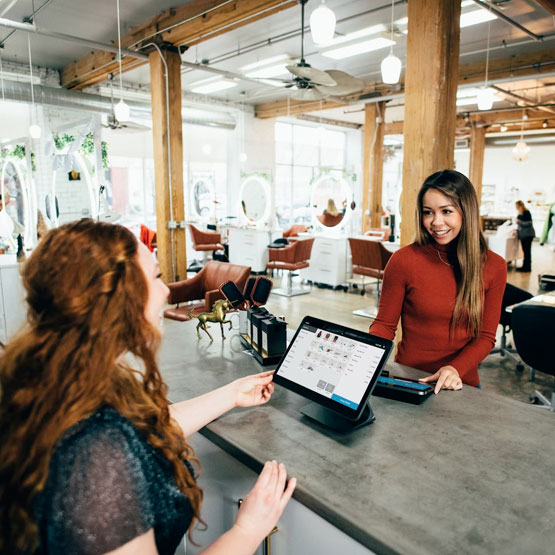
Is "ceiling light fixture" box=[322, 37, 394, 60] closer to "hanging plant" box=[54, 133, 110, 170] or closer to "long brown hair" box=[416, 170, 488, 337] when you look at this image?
"hanging plant" box=[54, 133, 110, 170]

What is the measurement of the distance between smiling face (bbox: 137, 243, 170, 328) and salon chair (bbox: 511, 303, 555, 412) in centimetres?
274

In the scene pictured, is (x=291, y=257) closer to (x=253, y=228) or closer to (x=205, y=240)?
(x=253, y=228)

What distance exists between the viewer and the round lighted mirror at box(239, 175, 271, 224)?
10195mm

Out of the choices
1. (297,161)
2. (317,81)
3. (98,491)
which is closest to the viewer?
(98,491)

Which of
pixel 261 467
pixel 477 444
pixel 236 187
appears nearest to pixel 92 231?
pixel 261 467

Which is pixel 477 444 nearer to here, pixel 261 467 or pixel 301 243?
pixel 261 467

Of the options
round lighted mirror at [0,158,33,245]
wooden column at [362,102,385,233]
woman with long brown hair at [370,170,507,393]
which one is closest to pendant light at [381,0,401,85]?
woman with long brown hair at [370,170,507,393]

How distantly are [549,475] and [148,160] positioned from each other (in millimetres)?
11014

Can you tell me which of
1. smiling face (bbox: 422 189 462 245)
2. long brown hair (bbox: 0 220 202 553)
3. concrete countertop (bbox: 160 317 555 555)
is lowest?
concrete countertop (bbox: 160 317 555 555)

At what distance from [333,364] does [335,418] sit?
16 cm

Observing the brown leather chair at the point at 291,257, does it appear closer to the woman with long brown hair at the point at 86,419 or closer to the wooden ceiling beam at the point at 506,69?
the wooden ceiling beam at the point at 506,69

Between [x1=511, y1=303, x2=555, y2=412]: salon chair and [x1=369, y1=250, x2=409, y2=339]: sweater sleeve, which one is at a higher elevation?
[x1=369, y1=250, x2=409, y2=339]: sweater sleeve

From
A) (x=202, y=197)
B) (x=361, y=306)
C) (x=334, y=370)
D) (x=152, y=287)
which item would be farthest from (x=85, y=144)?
(x=152, y=287)

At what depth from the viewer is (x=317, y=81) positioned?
15.9 feet
